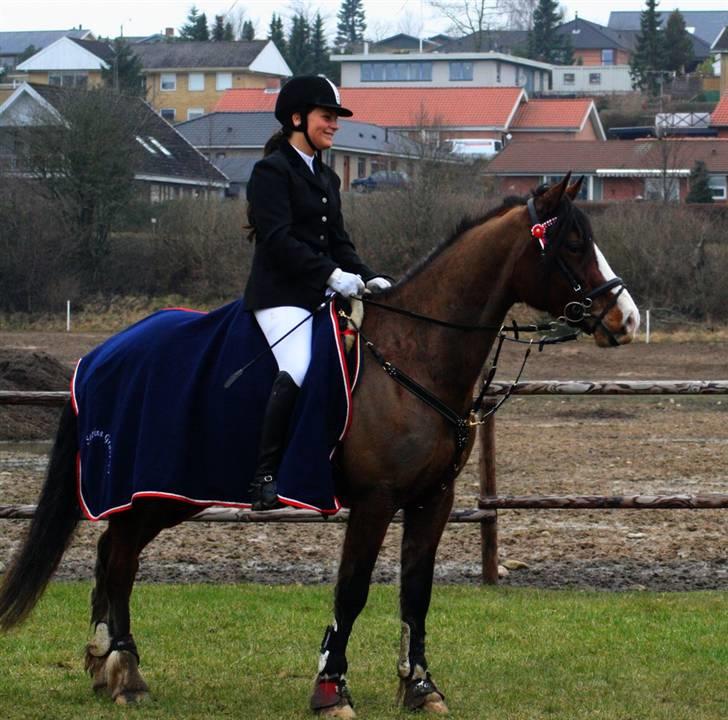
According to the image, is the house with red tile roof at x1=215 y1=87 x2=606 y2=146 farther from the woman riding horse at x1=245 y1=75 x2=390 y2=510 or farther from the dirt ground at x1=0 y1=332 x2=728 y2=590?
the woman riding horse at x1=245 y1=75 x2=390 y2=510

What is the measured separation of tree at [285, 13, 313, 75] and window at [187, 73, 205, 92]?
9557 millimetres

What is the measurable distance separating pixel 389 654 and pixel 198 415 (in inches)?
71.7

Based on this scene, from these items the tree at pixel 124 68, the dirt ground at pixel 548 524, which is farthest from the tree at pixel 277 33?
the dirt ground at pixel 548 524

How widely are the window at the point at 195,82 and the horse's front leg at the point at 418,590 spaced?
9717 cm

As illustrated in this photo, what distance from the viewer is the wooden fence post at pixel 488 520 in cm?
862

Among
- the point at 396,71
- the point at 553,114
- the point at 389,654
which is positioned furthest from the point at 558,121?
the point at 389,654

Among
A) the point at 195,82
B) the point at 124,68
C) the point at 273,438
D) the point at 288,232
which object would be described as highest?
the point at 124,68

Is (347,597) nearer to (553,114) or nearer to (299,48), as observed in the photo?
(553,114)

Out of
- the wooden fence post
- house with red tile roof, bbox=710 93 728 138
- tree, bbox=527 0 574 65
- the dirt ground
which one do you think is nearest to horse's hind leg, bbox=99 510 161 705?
the dirt ground

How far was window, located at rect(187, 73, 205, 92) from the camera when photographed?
99.9 meters

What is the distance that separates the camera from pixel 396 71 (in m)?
99.1

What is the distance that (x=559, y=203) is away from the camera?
5.66m

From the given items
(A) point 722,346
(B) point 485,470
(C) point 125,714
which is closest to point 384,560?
(B) point 485,470

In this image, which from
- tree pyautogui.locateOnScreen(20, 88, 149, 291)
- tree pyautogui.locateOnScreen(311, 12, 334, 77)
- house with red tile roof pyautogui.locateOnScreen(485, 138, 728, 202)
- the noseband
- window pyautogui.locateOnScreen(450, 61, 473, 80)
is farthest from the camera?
tree pyautogui.locateOnScreen(311, 12, 334, 77)
